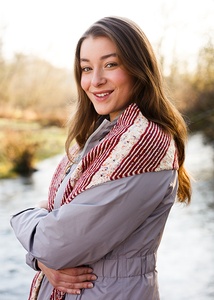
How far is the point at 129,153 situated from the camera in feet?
5.14

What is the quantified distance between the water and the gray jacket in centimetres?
150

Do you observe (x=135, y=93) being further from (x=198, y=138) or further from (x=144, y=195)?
(x=198, y=138)

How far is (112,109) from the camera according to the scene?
178 centimetres

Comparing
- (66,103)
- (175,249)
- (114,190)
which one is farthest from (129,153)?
(66,103)

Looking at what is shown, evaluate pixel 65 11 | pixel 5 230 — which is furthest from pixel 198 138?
pixel 5 230

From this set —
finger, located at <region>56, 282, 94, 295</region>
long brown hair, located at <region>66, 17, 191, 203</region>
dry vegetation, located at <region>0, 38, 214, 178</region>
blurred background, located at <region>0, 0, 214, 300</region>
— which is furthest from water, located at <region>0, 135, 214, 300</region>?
finger, located at <region>56, 282, 94, 295</region>

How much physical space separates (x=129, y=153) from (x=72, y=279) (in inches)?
16.5

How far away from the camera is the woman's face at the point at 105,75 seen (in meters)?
1.69

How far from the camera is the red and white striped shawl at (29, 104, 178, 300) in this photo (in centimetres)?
156

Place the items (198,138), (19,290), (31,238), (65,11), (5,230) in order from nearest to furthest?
(31,238) < (19,290) < (5,230) < (198,138) < (65,11)

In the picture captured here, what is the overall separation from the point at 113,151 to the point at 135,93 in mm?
256

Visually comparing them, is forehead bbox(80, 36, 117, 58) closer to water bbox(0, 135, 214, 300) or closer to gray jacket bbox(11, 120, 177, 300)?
gray jacket bbox(11, 120, 177, 300)

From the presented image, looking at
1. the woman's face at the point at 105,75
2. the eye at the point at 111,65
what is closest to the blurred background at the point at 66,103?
the woman's face at the point at 105,75

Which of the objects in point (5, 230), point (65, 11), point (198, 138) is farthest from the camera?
point (65, 11)
